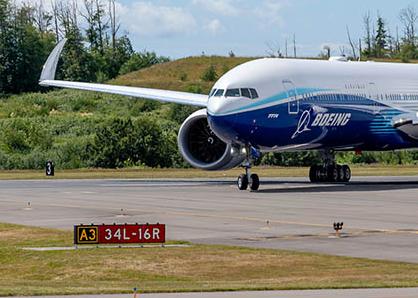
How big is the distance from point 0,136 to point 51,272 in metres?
64.2

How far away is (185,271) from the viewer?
22891 millimetres

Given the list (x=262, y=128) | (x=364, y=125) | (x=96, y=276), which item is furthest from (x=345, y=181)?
(x=96, y=276)

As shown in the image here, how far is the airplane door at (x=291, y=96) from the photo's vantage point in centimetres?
4669

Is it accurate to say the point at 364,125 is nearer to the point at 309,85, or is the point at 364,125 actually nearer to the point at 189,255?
the point at 309,85

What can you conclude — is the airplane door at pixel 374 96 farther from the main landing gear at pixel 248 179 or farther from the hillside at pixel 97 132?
the hillside at pixel 97 132

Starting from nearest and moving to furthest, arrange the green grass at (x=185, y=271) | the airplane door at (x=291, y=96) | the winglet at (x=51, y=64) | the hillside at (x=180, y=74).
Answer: the green grass at (x=185, y=271) → the airplane door at (x=291, y=96) → the winglet at (x=51, y=64) → the hillside at (x=180, y=74)

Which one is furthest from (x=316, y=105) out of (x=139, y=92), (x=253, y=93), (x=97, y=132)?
(x=97, y=132)

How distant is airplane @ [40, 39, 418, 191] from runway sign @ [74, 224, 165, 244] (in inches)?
737

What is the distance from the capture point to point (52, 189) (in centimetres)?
4856

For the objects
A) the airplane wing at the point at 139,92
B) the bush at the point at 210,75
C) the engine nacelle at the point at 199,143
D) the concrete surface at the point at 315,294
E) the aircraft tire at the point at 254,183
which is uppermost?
the bush at the point at 210,75

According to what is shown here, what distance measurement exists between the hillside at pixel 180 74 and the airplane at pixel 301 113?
65298mm
